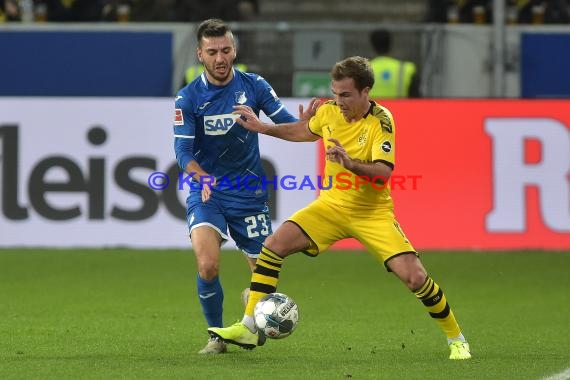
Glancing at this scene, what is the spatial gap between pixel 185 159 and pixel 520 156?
673 cm

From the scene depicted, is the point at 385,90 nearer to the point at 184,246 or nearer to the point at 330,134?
the point at 184,246

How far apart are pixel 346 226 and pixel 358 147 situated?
49 cm

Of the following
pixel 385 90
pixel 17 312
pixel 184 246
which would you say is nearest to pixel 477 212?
pixel 385 90

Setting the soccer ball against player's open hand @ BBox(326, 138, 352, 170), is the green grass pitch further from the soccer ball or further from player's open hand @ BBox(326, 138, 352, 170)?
player's open hand @ BBox(326, 138, 352, 170)

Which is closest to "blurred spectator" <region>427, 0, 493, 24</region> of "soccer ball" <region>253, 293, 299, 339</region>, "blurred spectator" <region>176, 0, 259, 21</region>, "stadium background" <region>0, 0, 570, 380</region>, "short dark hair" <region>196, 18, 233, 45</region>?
"stadium background" <region>0, 0, 570, 380</region>

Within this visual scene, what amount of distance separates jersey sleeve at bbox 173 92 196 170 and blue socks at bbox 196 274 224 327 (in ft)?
2.38

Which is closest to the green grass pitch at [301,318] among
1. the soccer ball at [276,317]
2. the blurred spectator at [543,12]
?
the soccer ball at [276,317]

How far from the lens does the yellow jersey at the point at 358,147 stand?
8273 mm

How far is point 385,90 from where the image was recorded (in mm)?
15773

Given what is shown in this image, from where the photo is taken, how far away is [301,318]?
34.2ft

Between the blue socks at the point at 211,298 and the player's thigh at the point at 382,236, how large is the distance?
3.13 feet

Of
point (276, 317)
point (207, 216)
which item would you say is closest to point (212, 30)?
point (207, 216)

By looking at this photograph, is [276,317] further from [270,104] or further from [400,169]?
[400,169]

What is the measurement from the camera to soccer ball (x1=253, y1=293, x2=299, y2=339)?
322 inches
